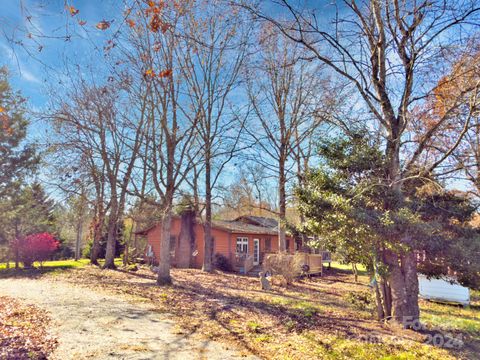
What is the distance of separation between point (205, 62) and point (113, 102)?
183 inches

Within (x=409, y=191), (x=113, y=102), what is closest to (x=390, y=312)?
(x=409, y=191)

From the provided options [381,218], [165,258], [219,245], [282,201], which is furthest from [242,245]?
[381,218]

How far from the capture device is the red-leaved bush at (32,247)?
17219mm

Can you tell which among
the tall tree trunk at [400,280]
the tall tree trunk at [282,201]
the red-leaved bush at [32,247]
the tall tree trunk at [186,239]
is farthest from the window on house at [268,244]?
the tall tree trunk at [400,280]

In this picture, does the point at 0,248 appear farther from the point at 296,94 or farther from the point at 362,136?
the point at 362,136

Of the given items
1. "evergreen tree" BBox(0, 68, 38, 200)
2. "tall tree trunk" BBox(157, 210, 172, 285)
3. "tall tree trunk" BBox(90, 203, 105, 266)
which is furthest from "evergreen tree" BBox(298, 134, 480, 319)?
"evergreen tree" BBox(0, 68, 38, 200)

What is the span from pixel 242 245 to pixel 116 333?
17.8 meters

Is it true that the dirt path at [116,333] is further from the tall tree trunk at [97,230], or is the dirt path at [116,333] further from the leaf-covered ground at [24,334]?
the tall tree trunk at [97,230]

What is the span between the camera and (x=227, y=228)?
71.6 ft

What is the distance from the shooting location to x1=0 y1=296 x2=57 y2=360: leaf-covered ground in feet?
14.4

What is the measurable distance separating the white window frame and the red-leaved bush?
1172cm

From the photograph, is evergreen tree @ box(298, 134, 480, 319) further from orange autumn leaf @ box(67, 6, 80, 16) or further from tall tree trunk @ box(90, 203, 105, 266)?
tall tree trunk @ box(90, 203, 105, 266)

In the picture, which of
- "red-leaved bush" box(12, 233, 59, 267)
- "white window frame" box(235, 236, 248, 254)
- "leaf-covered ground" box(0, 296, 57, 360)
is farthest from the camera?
"white window frame" box(235, 236, 248, 254)

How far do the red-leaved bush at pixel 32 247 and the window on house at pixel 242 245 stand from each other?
462 inches
